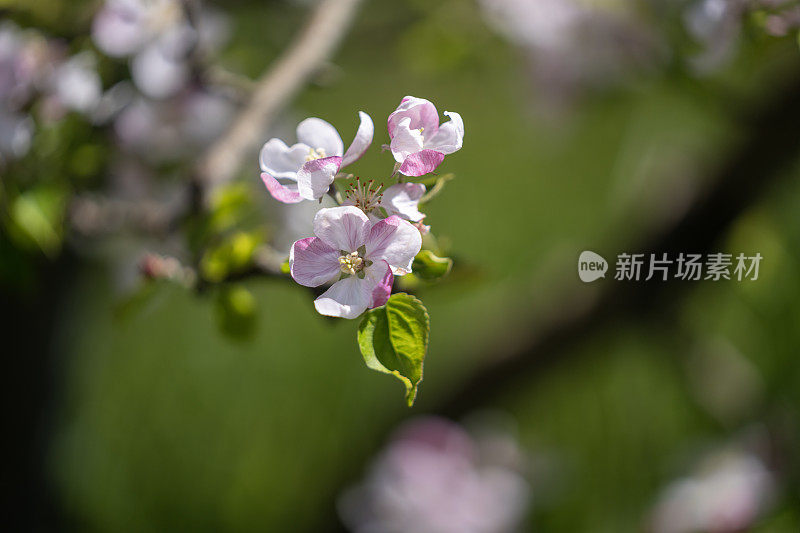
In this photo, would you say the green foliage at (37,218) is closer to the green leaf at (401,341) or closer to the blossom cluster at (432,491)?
the green leaf at (401,341)

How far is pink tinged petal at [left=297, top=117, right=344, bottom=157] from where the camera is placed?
1.08 ft

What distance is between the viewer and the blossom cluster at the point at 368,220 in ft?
0.93

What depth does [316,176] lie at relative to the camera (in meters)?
0.28

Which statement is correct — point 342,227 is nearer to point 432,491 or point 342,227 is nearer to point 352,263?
point 352,263

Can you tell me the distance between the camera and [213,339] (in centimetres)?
190

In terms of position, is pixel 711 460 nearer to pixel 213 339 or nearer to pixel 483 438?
pixel 483 438

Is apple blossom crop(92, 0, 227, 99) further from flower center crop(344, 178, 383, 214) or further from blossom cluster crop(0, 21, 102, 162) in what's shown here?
flower center crop(344, 178, 383, 214)

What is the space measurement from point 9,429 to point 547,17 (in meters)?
0.93

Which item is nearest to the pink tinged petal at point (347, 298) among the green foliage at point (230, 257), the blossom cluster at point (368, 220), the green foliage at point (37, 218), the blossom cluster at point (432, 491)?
the blossom cluster at point (368, 220)

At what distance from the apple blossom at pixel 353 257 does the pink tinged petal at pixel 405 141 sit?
0.03 meters

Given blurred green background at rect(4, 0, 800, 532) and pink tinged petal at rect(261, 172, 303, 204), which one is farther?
blurred green background at rect(4, 0, 800, 532)

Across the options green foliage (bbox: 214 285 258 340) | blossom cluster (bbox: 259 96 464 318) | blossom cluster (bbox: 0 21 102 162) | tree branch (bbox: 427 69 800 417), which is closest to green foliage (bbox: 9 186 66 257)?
blossom cluster (bbox: 0 21 102 162)

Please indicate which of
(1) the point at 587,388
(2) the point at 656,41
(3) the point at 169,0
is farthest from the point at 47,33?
(1) the point at 587,388

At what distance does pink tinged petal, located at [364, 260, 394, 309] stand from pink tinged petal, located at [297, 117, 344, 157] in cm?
7
